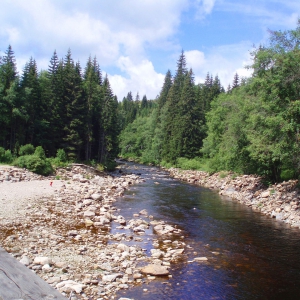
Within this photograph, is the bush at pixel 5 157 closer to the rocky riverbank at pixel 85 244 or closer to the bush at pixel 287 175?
the rocky riverbank at pixel 85 244

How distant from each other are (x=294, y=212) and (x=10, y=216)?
55.6 ft

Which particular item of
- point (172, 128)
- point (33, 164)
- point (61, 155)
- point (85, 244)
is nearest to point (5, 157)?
point (33, 164)

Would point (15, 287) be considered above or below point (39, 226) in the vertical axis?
above

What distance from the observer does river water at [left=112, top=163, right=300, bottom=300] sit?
369 inches

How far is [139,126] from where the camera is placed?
313 feet

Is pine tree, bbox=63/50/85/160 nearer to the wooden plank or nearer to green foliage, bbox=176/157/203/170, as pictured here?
green foliage, bbox=176/157/203/170

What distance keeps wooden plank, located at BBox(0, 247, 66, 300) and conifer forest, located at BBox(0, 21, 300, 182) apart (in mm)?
18581

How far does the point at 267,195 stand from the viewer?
24531 millimetres

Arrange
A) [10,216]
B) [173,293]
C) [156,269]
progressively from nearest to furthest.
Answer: [173,293] → [156,269] → [10,216]

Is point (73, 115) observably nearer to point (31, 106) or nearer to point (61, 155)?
point (31, 106)

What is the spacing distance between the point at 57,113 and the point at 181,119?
25.4 metres

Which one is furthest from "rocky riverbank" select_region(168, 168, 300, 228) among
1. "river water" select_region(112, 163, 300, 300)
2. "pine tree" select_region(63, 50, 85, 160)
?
"pine tree" select_region(63, 50, 85, 160)

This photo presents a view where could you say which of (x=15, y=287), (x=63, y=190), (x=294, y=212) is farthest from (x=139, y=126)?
(x=15, y=287)

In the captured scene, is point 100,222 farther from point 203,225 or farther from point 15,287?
point 15,287
